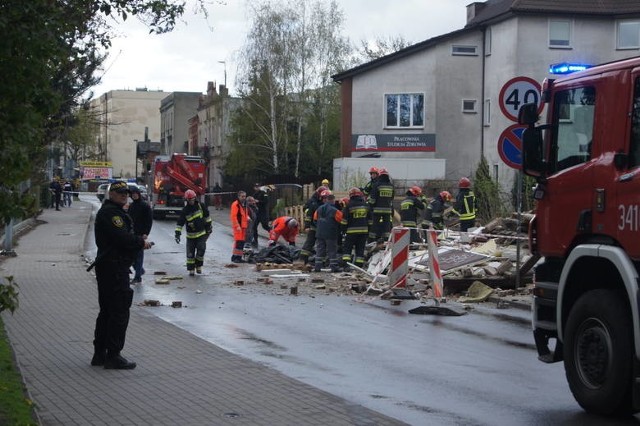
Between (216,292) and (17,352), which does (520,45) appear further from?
(17,352)

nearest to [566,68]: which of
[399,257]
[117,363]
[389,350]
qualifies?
[389,350]

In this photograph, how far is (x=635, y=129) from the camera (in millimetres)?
7270

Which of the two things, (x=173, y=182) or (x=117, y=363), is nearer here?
(x=117, y=363)

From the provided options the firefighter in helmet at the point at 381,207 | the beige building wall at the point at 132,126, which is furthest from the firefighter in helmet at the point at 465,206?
the beige building wall at the point at 132,126

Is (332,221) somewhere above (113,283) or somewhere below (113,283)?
below

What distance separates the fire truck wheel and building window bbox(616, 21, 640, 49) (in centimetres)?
3497

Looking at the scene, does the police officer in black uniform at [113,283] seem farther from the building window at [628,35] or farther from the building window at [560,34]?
the building window at [628,35]

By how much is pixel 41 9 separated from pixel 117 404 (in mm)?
3275

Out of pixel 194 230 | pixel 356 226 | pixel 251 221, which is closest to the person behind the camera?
pixel 194 230

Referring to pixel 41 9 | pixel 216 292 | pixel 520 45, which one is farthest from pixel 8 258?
pixel 520 45

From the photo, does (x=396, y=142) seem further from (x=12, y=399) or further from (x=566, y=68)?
(x=12, y=399)

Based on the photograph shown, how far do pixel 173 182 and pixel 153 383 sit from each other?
35.3 m

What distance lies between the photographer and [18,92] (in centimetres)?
621

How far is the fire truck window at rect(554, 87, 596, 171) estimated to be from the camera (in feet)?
25.8
